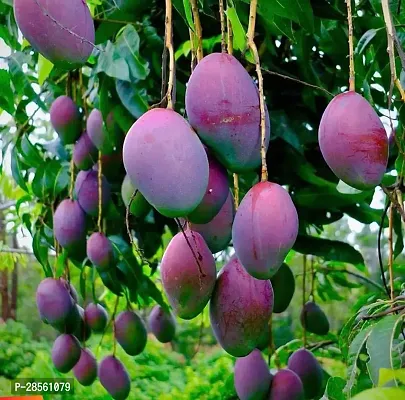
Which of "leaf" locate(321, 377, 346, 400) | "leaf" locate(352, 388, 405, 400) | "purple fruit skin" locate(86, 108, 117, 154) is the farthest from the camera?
"purple fruit skin" locate(86, 108, 117, 154)

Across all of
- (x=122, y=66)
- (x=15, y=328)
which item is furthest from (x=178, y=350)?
(x=122, y=66)

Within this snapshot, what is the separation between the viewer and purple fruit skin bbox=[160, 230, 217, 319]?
0.41 m

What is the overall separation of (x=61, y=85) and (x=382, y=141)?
86cm

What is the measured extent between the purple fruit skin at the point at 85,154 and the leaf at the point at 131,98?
18 centimetres

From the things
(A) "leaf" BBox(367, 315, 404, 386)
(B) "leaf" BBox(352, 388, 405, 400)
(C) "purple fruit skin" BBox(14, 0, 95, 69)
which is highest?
(C) "purple fruit skin" BBox(14, 0, 95, 69)

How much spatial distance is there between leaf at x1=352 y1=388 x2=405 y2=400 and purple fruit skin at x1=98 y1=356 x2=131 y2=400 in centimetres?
88

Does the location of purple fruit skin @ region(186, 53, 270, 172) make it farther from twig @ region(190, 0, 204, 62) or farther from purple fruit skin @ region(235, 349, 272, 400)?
purple fruit skin @ region(235, 349, 272, 400)

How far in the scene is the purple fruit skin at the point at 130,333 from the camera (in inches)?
44.1

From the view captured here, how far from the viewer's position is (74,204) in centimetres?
99

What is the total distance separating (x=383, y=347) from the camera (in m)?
0.41

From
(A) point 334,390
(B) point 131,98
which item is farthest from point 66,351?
(A) point 334,390

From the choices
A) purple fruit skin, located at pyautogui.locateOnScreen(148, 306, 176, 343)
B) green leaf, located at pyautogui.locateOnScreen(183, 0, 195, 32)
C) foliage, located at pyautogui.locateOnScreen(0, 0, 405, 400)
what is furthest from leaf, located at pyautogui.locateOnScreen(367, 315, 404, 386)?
purple fruit skin, located at pyautogui.locateOnScreen(148, 306, 176, 343)

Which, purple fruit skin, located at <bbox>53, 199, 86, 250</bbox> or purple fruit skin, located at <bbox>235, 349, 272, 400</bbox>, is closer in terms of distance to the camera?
purple fruit skin, located at <bbox>235, 349, 272, 400</bbox>

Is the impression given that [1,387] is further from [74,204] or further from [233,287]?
[233,287]
